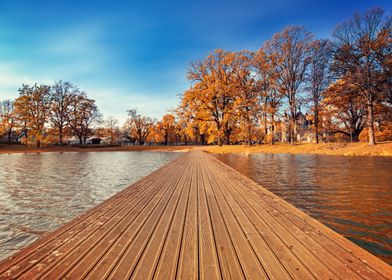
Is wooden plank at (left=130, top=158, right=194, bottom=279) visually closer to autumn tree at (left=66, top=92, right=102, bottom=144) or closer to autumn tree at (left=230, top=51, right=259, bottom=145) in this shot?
autumn tree at (left=230, top=51, right=259, bottom=145)

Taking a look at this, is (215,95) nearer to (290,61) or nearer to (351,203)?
(290,61)

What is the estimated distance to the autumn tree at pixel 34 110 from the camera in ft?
153

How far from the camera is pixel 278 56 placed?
2812 cm

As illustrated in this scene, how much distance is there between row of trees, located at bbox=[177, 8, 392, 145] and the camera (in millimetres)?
22312

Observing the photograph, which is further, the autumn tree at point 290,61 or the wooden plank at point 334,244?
the autumn tree at point 290,61

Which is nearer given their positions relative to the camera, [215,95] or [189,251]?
[189,251]

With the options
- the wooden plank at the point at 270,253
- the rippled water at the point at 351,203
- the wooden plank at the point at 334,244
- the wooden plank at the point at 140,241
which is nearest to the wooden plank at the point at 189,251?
the wooden plank at the point at 140,241

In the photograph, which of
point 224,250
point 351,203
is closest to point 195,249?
point 224,250

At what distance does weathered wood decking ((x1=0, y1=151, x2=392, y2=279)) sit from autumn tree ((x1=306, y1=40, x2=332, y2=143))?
2707 cm

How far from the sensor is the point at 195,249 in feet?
9.87

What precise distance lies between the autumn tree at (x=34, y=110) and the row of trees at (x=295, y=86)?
35.0 meters

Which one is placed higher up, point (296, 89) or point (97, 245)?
point (296, 89)

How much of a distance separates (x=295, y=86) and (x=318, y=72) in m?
3.18

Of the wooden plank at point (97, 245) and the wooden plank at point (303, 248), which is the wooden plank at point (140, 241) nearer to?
the wooden plank at point (97, 245)
